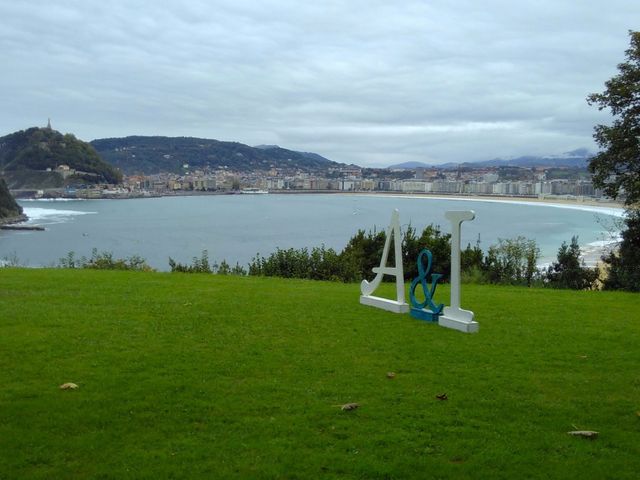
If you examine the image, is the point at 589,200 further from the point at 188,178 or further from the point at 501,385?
the point at 501,385

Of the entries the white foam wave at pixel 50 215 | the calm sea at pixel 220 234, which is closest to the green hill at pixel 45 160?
the white foam wave at pixel 50 215

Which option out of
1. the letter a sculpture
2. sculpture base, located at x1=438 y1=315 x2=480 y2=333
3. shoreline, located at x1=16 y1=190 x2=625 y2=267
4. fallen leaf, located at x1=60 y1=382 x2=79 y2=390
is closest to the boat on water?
shoreline, located at x1=16 y1=190 x2=625 y2=267

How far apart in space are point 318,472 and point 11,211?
274 ft

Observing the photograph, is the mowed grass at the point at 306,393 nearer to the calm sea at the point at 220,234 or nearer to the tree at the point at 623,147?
the tree at the point at 623,147

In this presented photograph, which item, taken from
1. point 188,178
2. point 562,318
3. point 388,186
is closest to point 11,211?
point 562,318

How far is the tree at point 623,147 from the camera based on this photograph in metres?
17.3

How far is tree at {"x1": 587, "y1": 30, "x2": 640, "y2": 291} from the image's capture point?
1733cm

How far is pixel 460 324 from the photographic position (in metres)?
8.24

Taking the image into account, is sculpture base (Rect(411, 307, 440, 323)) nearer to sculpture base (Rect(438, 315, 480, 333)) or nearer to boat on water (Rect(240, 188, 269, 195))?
sculpture base (Rect(438, 315, 480, 333))

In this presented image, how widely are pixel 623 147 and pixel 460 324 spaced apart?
1187cm

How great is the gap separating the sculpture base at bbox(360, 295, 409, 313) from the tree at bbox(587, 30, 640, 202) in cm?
1048

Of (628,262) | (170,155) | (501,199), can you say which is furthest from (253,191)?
(628,262)

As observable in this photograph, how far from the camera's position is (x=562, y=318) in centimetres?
938

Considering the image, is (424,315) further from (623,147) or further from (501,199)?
(501,199)
